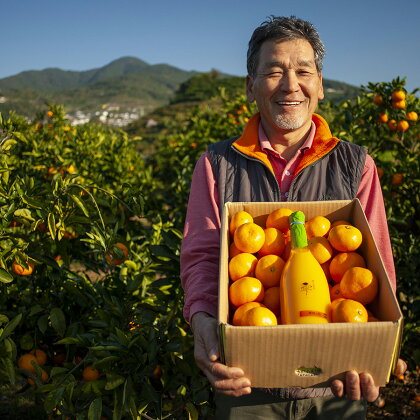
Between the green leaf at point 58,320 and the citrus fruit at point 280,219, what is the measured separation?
0.98 meters

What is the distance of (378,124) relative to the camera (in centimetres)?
316

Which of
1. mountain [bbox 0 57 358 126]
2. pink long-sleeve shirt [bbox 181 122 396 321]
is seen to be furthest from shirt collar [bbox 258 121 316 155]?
mountain [bbox 0 57 358 126]

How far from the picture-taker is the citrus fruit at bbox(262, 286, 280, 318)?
1.10 meters

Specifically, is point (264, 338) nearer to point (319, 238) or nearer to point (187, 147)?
point (319, 238)

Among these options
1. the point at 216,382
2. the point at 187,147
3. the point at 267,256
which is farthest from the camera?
the point at 187,147

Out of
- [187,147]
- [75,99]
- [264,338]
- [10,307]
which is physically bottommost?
[10,307]

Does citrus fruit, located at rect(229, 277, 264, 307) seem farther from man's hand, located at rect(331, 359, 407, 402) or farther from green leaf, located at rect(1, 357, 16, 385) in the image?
green leaf, located at rect(1, 357, 16, 385)

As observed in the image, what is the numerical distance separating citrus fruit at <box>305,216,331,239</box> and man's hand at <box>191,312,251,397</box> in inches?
15.8

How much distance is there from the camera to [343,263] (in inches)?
44.6

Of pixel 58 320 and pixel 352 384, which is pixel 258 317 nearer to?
pixel 352 384

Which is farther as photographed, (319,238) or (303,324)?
(319,238)

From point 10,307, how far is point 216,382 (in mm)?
1301

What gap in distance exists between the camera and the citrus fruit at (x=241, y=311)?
102cm

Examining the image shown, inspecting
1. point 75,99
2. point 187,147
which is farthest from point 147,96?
point 187,147
